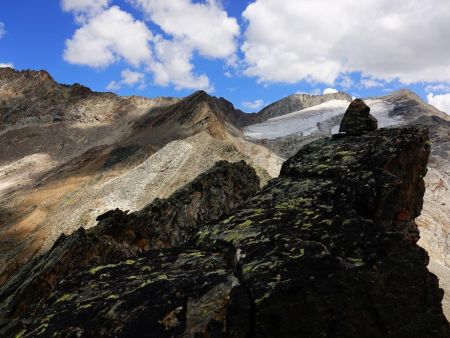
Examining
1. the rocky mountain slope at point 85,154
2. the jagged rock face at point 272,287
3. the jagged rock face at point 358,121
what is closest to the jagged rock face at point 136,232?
the jagged rock face at point 272,287

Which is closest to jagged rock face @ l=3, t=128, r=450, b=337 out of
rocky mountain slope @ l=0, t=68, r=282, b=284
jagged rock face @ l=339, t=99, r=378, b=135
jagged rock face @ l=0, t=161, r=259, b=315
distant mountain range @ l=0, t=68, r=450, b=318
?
jagged rock face @ l=0, t=161, r=259, b=315

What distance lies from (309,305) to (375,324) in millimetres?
993

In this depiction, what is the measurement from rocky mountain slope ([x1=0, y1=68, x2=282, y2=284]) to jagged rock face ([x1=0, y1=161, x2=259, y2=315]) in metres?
16.0

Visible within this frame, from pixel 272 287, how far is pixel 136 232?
68.4 feet

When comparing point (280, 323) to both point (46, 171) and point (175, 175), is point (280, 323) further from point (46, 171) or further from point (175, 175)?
point (46, 171)

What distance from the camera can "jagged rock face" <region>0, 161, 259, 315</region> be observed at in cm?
1917

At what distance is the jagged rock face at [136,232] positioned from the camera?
1917 cm

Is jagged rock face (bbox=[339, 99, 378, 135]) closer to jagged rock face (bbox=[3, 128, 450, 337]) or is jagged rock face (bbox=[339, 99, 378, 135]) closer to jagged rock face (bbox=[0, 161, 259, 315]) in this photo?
jagged rock face (bbox=[0, 161, 259, 315])

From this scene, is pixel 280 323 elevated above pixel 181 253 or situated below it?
below

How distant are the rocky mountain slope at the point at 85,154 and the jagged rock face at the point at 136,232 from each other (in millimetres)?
15952

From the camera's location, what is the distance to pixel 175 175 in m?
53.2

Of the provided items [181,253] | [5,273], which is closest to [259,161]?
[5,273]

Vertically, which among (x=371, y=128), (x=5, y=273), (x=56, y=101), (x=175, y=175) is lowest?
(x=5, y=273)

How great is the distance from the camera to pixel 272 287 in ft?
23.1
